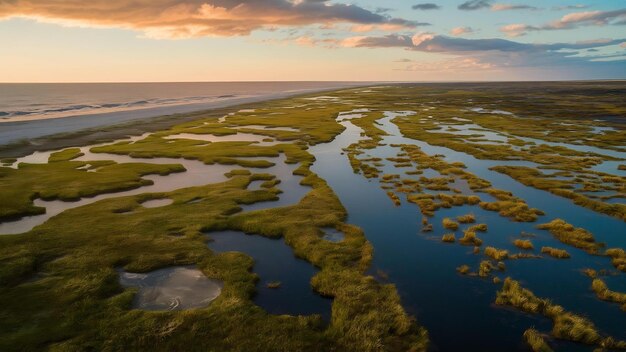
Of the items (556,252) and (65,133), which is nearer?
(556,252)

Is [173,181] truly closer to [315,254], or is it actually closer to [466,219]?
[315,254]

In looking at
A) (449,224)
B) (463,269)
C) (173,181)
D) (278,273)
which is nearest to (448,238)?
(449,224)

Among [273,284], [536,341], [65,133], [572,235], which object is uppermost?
[65,133]

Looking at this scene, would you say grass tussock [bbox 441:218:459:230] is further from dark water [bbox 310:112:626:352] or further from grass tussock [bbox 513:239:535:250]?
grass tussock [bbox 513:239:535:250]

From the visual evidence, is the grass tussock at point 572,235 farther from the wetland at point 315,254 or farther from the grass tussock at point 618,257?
the grass tussock at point 618,257

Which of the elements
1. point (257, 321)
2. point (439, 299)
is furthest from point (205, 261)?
point (439, 299)
